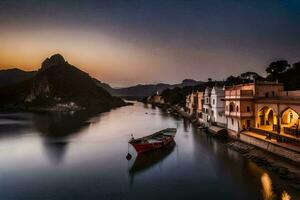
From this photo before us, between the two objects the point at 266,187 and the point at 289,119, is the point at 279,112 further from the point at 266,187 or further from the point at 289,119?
the point at 266,187

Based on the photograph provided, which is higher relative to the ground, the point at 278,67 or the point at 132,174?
the point at 278,67

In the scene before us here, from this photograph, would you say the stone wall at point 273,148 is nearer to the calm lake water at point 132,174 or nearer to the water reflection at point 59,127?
the calm lake water at point 132,174

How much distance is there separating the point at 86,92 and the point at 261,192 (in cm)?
17840

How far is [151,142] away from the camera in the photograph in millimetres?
31297

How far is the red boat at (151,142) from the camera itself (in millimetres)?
29484

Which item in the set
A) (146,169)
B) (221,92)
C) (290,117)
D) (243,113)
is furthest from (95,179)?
(221,92)

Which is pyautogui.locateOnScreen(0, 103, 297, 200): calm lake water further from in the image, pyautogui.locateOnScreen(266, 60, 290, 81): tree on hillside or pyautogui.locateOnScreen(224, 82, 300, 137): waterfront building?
pyautogui.locateOnScreen(266, 60, 290, 81): tree on hillside

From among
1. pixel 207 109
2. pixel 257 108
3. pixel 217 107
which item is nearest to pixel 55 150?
pixel 217 107

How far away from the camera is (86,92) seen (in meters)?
188

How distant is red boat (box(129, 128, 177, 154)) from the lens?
29484 mm

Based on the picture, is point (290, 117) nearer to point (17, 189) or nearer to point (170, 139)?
point (170, 139)

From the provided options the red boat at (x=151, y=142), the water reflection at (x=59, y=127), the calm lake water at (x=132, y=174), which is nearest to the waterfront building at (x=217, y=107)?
the calm lake water at (x=132, y=174)

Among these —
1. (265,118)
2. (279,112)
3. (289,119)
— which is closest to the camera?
(279,112)

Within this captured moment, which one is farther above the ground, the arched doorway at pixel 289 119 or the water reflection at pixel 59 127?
the arched doorway at pixel 289 119
